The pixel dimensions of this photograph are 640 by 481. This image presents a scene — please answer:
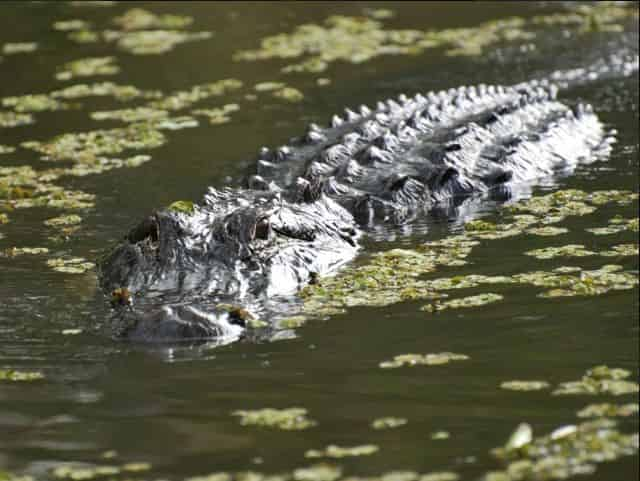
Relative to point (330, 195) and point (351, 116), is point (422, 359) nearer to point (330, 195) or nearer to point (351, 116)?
point (330, 195)

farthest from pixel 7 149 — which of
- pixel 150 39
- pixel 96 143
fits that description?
pixel 150 39

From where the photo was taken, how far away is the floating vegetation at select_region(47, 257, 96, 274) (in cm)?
772

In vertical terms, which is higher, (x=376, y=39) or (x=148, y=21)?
(x=148, y=21)

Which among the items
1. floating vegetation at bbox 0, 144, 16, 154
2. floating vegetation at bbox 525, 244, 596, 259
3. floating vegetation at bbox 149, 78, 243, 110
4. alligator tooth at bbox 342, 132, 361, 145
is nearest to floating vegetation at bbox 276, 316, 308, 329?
floating vegetation at bbox 525, 244, 596, 259

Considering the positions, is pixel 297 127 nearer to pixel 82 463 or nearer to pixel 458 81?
pixel 458 81

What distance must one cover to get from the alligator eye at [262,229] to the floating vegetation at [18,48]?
858 cm

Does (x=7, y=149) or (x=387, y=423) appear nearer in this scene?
(x=387, y=423)

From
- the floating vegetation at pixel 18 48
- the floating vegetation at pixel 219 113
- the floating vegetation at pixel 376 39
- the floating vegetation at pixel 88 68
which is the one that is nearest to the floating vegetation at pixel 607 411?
the floating vegetation at pixel 219 113

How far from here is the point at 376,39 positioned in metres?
15.3

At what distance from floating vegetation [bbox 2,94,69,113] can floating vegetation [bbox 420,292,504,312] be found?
7.31 meters

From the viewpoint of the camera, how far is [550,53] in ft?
47.8

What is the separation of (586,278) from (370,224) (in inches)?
93.1

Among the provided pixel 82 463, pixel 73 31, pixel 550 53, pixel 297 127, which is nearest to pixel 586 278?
pixel 82 463

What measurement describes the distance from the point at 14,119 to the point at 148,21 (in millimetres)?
4452
